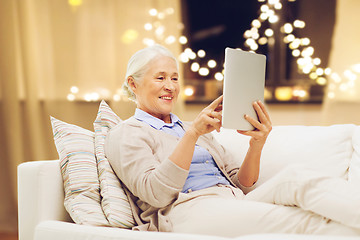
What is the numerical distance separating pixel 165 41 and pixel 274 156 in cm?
164

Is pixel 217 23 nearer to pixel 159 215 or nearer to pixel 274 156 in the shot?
pixel 274 156

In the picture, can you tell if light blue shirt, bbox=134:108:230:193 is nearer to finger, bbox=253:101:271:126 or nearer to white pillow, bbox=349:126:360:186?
finger, bbox=253:101:271:126

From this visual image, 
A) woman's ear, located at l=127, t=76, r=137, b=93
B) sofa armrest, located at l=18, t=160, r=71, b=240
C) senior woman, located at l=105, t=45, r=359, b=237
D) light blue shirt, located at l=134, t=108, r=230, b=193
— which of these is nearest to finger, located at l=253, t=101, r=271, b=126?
senior woman, located at l=105, t=45, r=359, b=237

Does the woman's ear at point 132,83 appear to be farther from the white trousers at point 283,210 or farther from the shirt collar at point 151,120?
the white trousers at point 283,210

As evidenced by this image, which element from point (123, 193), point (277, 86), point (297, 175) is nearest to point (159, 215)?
point (123, 193)

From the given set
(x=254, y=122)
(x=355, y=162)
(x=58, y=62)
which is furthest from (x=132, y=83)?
(x=58, y=62)

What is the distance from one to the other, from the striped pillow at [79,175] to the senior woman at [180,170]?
88 millimetres

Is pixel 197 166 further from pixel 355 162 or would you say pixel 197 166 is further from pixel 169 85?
pixel 355 162

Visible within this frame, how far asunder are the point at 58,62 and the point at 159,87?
5.91ft

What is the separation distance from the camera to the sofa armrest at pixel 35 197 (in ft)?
3.97

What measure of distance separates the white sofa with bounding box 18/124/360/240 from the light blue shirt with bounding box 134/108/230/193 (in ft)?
0.98

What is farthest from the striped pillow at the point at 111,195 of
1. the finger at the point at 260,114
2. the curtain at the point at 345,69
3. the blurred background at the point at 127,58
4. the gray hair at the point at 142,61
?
the curtain at the point at 345,69

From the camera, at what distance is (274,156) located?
63.4 inches

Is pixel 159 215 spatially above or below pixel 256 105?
below
